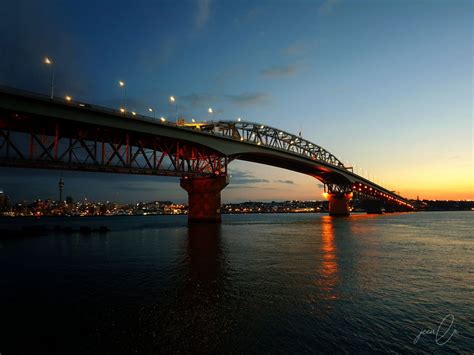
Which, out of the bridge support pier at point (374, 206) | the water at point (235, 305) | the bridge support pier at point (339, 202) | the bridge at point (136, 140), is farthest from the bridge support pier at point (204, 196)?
the bridge support pier at point (374, 206)

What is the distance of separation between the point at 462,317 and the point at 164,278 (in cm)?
1371

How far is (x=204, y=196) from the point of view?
6444 cm

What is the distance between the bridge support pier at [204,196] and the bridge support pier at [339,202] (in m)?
74.2

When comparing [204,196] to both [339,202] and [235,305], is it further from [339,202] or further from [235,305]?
[339,202]

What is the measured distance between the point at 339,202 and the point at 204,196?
7981cm

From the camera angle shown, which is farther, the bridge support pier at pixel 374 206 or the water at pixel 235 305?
the bridge support pier at pixel 374 206

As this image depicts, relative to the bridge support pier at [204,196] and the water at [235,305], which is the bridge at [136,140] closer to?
the bridge support pier at [204,196]

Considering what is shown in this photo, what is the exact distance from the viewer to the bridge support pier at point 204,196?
62.9 meters

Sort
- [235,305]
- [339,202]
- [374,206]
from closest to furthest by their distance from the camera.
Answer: [235,305]
[339,202]
[374,206]

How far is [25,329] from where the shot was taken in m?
9.80

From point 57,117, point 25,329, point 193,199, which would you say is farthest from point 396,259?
point 193,199

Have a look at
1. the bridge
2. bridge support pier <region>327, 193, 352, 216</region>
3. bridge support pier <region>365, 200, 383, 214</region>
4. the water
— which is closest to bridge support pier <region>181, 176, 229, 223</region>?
the bridge

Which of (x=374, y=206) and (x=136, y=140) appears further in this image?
(x=374, y=206)

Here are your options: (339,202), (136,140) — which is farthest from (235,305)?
(339,202)
